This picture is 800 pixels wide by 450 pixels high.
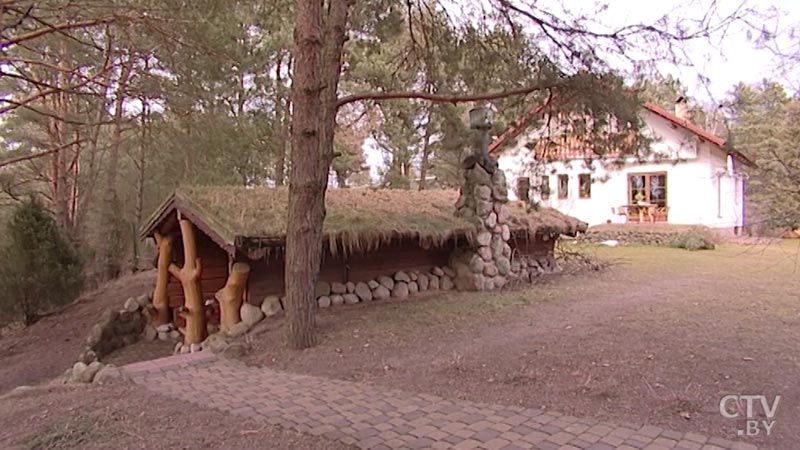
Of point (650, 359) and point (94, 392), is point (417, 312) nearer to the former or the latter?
point (650, 359)

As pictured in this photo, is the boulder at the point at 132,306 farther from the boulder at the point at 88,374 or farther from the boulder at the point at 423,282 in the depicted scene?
the boulder at the point at 423,282

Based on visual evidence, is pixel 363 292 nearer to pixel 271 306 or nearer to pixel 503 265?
pixel 271 306

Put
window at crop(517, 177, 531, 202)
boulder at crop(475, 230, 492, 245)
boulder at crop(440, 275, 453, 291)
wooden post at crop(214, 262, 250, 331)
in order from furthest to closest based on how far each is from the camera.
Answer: boulder at crop(440, 275, 453, 291), boulder at crop(475, 230, 492, 245), window at crop(517, 177, 531, 202), wooden post at crop(214, 262, 250, 331)

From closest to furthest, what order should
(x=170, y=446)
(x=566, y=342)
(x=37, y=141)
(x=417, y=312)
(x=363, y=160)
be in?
(x=170, y=446) < (x=566, y=342) < (x=417, y=312) < (x=37, y=141) < (x=363, y=160)

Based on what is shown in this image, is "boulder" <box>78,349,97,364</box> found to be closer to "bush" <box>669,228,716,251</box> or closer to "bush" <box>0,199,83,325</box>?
"bush" <box>0,199,83,325</box>

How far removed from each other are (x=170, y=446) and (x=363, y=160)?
20.3 meters

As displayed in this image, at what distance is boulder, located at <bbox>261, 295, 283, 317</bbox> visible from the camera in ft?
23.8

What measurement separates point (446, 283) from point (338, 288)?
7.43 ft

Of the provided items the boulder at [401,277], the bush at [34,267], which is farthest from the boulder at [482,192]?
the bush at [34,267]

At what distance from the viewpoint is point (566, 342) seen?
5.50 metres

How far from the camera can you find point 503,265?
9.41m

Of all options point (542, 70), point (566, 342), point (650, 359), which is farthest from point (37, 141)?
point (650, 359)
